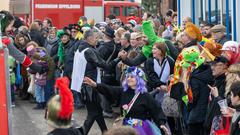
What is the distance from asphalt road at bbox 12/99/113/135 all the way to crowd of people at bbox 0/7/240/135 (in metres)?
0.46

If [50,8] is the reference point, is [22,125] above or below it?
below

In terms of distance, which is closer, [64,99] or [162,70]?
[64,99]

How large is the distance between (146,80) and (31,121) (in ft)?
15.1

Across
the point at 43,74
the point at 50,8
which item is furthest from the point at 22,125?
the point at 50,8

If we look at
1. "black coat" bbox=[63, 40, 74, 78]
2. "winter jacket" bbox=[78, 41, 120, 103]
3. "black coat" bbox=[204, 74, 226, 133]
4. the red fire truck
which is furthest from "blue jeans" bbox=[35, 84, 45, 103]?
the red fire truck

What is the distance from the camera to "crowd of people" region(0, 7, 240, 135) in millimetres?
7148

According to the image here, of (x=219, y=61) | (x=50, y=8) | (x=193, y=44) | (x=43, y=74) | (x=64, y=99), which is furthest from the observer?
(x=50, y=8)

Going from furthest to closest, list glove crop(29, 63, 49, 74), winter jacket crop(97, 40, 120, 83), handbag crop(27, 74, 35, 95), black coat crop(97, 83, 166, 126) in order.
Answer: handbag crop(27, 74, 35, 95) → winter jacket crop(97, 40, 120, 83) → glove crop(29, 63, 49, 74) → black coat crop(97, 83, 166, 126)

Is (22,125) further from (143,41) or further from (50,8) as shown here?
(50,8)

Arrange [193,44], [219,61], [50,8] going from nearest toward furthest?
1. [219,61]
2. [193,44]
3. [50,8]

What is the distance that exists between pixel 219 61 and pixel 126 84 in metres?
1.27

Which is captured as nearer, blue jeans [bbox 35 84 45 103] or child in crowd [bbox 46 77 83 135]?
child in crowd [bbox 46 77 83 135]

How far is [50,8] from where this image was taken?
2594 cm

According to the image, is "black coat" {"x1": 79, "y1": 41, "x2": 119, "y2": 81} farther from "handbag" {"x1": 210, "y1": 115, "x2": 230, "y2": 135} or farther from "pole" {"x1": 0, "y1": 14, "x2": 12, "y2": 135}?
"pole" {"x1": 0, "y1": 14, "x2": 12, "y2": 135}
